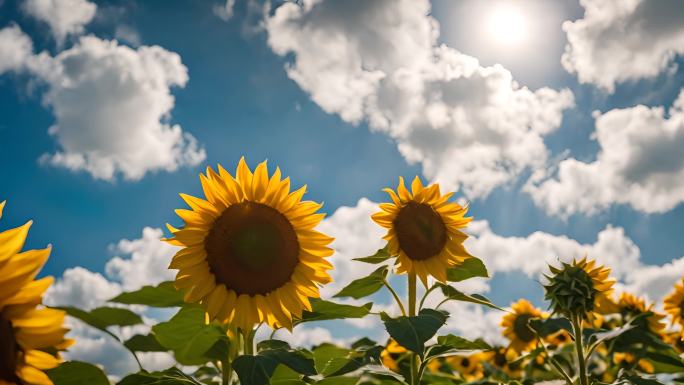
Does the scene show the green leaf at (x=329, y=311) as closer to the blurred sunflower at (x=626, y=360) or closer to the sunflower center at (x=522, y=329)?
the blurred sunflower at (x=626, y=360)

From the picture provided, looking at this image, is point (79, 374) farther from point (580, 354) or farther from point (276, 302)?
point (580, 354)

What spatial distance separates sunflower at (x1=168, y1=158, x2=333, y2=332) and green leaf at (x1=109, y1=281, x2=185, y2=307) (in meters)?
0.10

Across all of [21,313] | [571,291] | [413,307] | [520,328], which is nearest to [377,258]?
[413,307]

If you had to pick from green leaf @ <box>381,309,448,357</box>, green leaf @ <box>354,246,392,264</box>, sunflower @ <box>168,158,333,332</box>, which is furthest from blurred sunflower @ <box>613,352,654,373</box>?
sunflower @ <box>168,158,333,332</box>

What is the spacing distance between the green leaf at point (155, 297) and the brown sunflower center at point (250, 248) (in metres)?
0.25

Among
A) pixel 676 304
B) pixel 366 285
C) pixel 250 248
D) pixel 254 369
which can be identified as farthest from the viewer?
pixel 676 304

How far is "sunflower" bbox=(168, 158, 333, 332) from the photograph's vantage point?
3525 millimetres

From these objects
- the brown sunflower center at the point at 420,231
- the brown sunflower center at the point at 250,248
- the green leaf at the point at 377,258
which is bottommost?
the brown sunflower center at the point at 250,248

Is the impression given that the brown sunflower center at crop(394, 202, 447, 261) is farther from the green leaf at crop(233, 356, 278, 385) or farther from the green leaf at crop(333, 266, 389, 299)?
the green leaf at crop(233, 356, 278, 385)

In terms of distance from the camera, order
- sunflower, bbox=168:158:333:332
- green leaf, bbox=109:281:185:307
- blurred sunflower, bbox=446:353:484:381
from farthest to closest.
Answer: blurred sunflower, bbox=446:353:484:381 < sunflower, bbox=168:158:333:332 < green leaf, bbox=109:281:185:307

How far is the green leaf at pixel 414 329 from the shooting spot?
3174 mm

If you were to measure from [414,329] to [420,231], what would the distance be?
1654 mm

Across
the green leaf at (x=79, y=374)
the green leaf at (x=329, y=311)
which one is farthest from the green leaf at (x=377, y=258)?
the green leaf at (x=79, y=374)

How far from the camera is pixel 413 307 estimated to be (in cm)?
434
